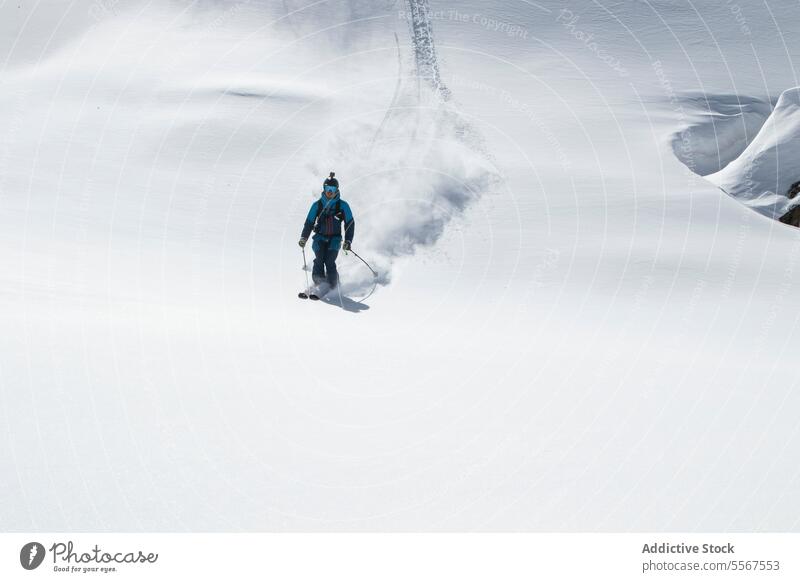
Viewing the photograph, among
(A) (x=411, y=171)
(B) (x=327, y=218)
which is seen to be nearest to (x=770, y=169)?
(A) (x=411, y=171)

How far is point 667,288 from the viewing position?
1449 cm

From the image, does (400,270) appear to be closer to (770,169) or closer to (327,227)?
(327,227)

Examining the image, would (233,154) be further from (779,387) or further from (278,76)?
(779,387)

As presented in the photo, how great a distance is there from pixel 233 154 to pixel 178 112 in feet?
8.33

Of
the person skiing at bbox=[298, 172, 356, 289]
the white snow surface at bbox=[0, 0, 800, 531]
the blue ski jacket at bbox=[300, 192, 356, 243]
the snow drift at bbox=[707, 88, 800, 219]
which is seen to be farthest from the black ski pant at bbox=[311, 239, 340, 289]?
the snow drift at bbox=[707, 88, 800, 219]

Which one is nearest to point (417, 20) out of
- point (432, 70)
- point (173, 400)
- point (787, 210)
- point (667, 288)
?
point (432, 70)

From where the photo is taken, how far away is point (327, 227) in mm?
13742

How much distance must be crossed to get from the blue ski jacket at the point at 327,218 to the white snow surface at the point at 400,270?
934 mm

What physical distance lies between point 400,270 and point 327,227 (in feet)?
6.28

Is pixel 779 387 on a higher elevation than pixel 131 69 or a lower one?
lower

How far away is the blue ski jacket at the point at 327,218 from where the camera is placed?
45.0 ft

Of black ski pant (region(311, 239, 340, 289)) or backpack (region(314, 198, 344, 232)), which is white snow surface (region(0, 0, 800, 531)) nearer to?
black ski pant (region(311, 239, 340, 289))

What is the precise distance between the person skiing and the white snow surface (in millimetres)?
602

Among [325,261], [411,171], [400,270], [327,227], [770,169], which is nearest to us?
[327,227]
